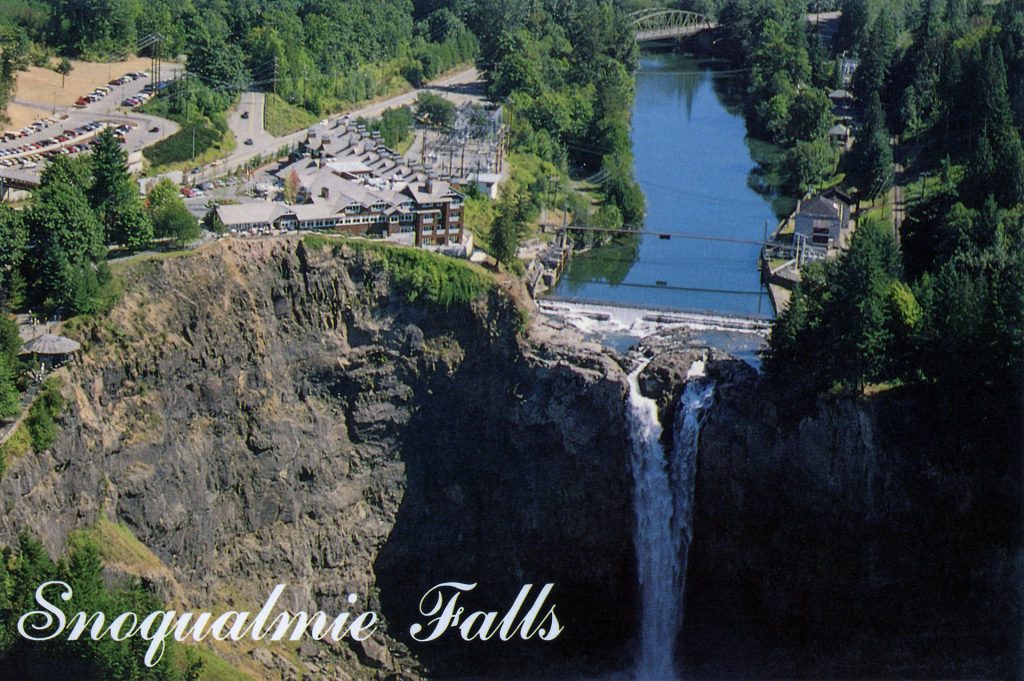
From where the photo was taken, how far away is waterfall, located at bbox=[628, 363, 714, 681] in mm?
52875

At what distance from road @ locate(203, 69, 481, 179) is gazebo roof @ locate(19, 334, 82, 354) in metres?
18.1

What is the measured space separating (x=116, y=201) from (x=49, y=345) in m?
8.97

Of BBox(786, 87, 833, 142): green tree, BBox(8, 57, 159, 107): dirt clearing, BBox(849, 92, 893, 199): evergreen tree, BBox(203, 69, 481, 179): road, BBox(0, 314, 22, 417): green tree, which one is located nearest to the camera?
BBox(0, 314, 22, 417): green tree

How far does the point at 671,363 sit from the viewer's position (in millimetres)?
53875

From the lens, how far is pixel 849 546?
50906 millimetres

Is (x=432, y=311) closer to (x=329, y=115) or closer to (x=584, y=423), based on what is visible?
(x=584, y=423)

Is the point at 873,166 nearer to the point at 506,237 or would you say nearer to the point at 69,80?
the point at 506,237

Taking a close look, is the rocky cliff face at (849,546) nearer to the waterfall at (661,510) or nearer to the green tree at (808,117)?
the waterfall at (661,510)

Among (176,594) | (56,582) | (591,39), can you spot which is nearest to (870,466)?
(176,594)

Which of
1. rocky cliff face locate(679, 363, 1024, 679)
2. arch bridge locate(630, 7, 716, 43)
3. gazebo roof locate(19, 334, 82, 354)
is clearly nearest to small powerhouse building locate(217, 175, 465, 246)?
gazebo roof locate(19, 334, 82, 354)

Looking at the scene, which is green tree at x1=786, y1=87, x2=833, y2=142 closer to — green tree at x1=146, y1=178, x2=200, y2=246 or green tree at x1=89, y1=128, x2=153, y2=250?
green tree at x1=146, y1=178, x2=200, y2=246

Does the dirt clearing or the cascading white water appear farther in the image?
the dirt clearing

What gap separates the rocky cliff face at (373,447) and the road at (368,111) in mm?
13175

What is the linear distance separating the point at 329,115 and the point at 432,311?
28034 millimetres
